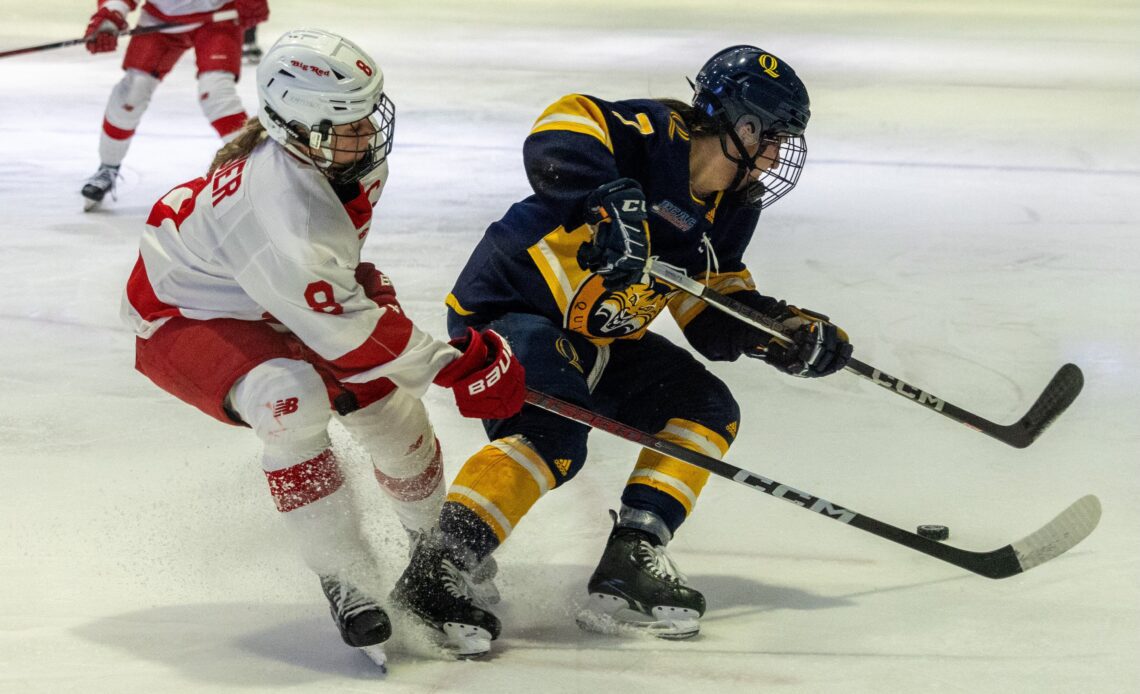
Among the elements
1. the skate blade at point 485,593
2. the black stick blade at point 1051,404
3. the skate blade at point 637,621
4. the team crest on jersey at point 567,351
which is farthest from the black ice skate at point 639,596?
the black stick blade at point 1051,404

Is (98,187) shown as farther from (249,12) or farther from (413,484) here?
(413,484)

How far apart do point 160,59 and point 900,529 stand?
4.01m

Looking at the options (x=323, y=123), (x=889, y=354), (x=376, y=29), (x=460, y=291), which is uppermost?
(x=323, y=123)

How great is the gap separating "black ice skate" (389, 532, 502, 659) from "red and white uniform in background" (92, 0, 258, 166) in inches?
138

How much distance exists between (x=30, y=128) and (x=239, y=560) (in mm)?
4614

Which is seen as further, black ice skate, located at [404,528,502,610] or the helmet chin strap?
the helmet chin strap

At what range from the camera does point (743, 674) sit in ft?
6.70

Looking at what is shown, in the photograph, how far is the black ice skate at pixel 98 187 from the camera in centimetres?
503

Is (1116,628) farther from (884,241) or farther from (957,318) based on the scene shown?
(884,241)

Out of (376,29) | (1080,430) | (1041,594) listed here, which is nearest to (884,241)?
(1080,430)

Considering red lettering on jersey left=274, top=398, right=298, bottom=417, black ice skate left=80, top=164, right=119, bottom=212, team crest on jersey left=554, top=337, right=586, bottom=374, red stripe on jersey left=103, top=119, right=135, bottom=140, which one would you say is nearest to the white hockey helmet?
red lettering on jersey left=274, top=398, right=298, bottom=417

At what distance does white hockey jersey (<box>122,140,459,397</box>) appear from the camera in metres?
1.92

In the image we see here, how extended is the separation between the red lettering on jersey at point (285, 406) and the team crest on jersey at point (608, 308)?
587mm

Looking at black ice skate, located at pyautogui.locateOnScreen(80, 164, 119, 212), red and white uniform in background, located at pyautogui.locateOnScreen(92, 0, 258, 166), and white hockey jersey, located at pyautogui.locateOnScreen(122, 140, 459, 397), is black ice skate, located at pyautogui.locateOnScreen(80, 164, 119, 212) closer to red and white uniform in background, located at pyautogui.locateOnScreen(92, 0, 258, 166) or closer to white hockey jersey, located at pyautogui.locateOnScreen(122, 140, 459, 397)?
Answer: red and white uniform in background, located at pyautogui.locateOnScreen(92, 0, 258, 166)
